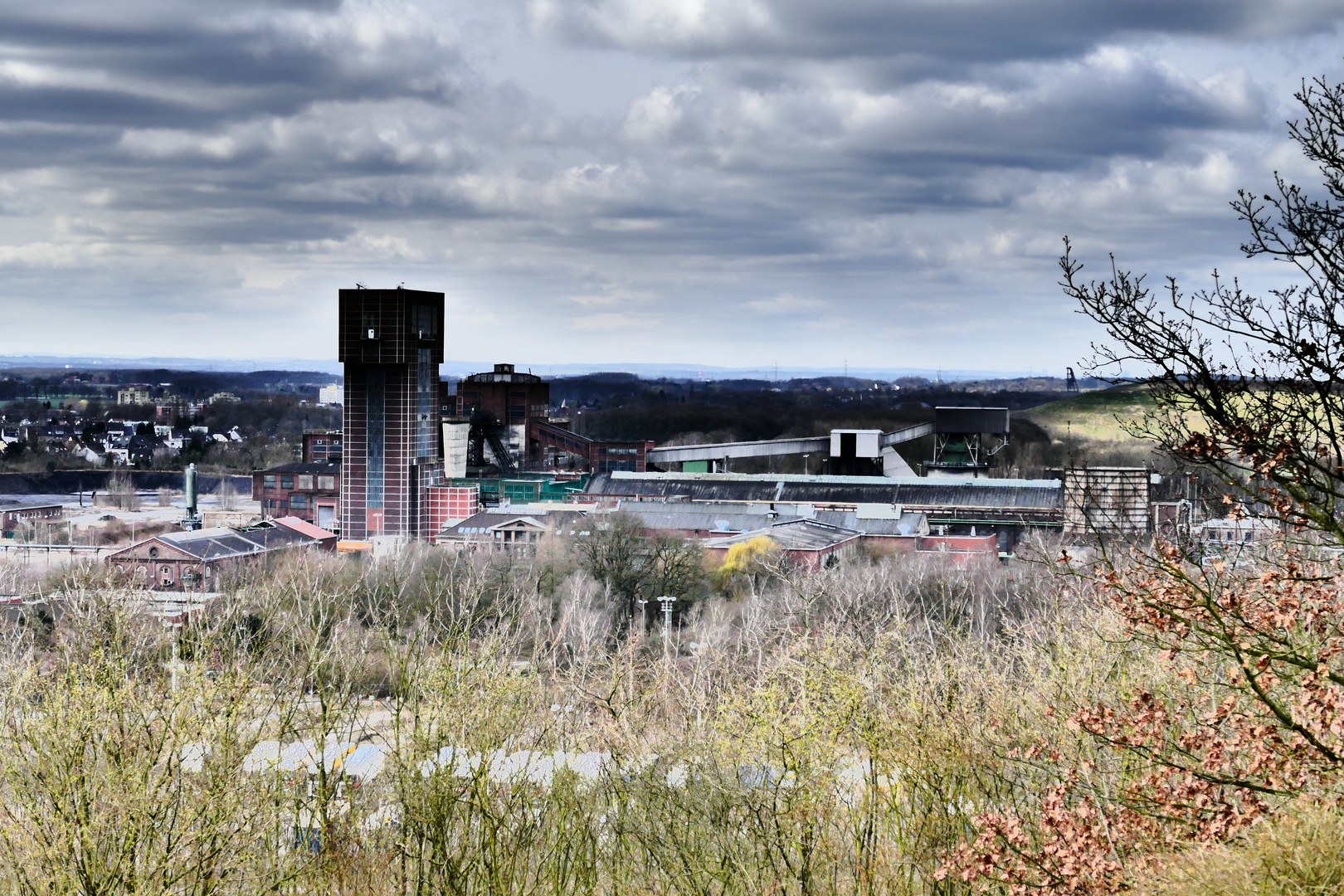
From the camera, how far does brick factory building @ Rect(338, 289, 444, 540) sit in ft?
183

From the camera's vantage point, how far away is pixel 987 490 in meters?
56.7

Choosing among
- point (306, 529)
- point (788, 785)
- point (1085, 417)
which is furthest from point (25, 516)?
point (1085, 417)

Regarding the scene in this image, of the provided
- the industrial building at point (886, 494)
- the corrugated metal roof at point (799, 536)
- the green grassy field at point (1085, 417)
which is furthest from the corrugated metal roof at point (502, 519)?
the green grassy field at point (1085, 417)

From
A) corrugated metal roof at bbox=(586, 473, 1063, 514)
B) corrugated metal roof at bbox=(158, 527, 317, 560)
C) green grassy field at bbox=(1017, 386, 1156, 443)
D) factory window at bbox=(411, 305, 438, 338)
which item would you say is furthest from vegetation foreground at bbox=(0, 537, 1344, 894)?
green grassy field at bbox=(1017, 386, 1156, 443)

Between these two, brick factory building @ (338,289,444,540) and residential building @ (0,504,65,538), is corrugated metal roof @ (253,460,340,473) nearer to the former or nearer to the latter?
brick factory building @ (338,289,444,540)

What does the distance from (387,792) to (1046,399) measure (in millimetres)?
155823

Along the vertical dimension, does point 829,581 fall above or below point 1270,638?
below

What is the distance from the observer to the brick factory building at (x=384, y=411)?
55.9 metres

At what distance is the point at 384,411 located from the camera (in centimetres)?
5650

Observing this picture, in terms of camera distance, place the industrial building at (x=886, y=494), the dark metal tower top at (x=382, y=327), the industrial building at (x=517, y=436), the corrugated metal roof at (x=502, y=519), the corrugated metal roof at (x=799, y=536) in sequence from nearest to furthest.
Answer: the corrugated metal roof at (x=799, y=536), the corrugated metal roof at (x=502, y=519), the industrial building at (x=886, y=494), the dark metal tower top at (x=382, y=327), the industrial building at (x=517, y=436)

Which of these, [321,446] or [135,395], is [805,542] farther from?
[135,395]

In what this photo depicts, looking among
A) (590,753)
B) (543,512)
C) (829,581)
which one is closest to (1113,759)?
(590,753)

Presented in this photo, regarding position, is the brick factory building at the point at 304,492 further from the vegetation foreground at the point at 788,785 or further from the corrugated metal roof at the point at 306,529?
the vegetation foreground at the point at 788,785

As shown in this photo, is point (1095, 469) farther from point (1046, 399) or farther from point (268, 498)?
point (1046, 399)
